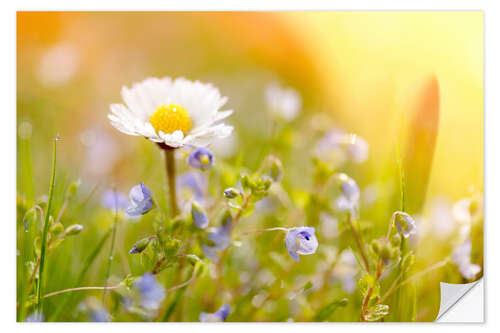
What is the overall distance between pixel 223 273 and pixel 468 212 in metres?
0.52

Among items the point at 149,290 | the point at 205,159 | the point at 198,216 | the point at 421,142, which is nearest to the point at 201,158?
the point at 205,159

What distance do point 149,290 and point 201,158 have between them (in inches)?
8.9

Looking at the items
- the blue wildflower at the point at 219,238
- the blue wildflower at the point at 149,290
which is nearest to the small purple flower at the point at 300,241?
the blue wildflower at the point at 219,238

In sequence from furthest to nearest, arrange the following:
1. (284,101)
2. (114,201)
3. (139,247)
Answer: (284,101)
(114,201)
(139,247)

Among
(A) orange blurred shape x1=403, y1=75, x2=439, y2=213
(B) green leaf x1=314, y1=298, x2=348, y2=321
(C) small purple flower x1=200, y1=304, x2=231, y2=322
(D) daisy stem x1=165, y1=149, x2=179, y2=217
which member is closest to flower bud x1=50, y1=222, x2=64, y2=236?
(D) daisy stem x1=165, y1=149, x2=179, y2=217

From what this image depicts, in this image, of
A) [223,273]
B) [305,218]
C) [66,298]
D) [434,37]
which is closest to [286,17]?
[434,37]

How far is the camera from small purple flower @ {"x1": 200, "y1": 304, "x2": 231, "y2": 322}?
0.89 metres

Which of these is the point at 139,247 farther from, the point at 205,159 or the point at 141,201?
the point at 205,159

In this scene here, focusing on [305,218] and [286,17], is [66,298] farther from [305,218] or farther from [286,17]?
[286,17]

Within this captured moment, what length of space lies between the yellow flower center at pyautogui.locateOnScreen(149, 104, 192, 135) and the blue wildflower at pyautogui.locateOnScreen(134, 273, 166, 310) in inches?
9.2

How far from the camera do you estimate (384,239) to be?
0.89 m
